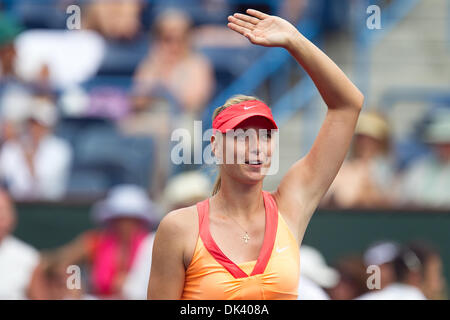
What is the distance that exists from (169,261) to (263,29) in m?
0.82

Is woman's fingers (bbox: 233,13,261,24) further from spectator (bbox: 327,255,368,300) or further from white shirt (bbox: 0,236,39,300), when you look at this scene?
white shirt (bbox: 0,236,39,300)

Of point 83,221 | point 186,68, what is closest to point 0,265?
point 83,221

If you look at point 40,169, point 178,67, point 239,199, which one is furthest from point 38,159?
point 239,199

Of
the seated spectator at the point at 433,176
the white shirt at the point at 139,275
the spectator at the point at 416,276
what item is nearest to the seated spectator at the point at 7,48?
the white shirt at the point at 139,275

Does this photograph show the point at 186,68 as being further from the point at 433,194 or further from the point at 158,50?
the point at 433,194

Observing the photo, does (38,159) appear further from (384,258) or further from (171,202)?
(384,258)

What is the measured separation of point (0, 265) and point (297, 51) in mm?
3758

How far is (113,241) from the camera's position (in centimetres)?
600

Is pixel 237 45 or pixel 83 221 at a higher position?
pixel 237 45

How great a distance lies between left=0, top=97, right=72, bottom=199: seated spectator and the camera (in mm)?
6648

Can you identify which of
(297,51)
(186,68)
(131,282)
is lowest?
(131,282)

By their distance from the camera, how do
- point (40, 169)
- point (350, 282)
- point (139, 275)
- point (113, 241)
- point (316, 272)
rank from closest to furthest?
point (316, 272), point (350, 282), point (139, 275), point (113, 241), point (40, 169)

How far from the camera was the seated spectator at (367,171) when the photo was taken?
246 inches
